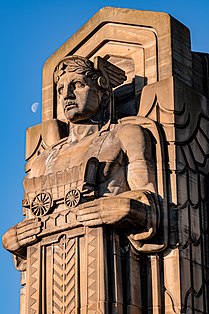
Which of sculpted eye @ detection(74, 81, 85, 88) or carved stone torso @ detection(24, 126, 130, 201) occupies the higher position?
sculpted eye @ detection(74, 81, 85, 88)

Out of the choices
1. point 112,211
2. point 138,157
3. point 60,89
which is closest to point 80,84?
point 60,89

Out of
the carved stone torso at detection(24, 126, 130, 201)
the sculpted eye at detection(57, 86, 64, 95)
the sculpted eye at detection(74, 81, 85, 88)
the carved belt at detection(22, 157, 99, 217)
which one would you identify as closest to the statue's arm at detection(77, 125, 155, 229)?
the carved stone torso at detection(24, 126, 130, 201)

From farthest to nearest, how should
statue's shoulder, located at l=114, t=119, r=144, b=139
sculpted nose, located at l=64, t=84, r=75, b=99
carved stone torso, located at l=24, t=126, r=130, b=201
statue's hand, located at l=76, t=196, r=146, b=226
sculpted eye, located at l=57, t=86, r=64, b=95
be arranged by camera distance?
1. sculpted eye, located at l=57, t=86, r=64, b=95
2. sculpted nose, located at l=64, t=84, r=75, b=99
3. statue's shoulder, located at l=114, t=119, r=144, b=139
4. carved stone torso, located at l=24, t=126, r=130, b=201
5. statue's hand, located at l=76, t=196, r=146, b=226

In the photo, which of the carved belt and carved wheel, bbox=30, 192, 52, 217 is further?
carved wheel, bbox=30, 192, 52, 217

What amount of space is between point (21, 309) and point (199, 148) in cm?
438

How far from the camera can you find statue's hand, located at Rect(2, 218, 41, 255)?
21.2 m

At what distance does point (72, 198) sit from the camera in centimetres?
2077

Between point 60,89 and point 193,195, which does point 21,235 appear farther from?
point 193,195

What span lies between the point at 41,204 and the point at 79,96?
2.07 m

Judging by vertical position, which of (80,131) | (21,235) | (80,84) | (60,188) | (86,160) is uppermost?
(80,84)

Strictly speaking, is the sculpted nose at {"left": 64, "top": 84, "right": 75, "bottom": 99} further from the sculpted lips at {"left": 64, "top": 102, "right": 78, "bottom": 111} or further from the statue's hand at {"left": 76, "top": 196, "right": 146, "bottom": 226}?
the statue's hand at {"left": 76, "top": 196, "right": 146, "bottom": 226}

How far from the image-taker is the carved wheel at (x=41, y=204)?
834 inches

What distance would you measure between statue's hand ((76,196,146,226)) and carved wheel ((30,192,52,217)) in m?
0.91

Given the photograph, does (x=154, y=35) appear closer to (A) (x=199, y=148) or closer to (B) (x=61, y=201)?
(A) (x=199, y=148)
